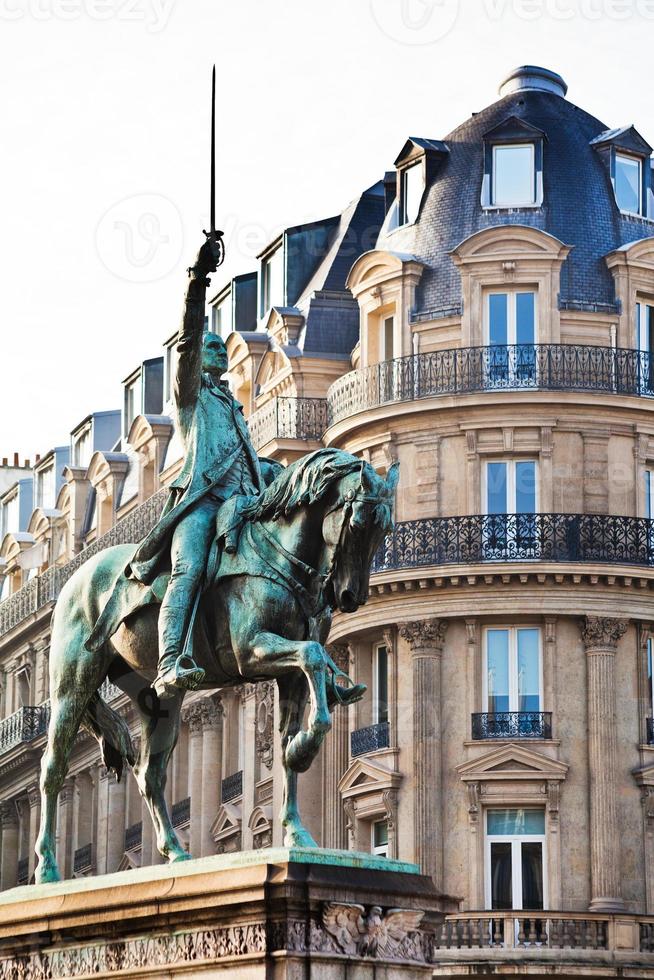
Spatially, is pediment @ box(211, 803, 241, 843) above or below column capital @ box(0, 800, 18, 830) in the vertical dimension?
below

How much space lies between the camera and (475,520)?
4425 cm

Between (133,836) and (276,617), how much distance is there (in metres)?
41.8

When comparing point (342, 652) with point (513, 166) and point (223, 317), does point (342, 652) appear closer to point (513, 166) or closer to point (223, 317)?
point (513, 166)

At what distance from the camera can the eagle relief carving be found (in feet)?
49.7

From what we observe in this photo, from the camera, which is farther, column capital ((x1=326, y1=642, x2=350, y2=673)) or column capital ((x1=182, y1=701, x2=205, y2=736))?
column capital ((x1=182, y1=701, x2=205, y2=736))

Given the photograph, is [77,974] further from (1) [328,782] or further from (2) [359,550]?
(1) [328,782]

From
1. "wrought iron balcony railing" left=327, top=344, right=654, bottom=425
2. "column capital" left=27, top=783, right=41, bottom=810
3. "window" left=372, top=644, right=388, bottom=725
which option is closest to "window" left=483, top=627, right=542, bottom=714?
"window" left=372, top=644, right=388, bottom=725

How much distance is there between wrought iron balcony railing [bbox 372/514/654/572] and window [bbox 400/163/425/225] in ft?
20.8

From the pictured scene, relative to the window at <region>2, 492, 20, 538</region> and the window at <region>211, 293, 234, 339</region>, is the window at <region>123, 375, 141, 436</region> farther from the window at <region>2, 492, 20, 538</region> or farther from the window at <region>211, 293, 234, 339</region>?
the window at <region>2, 492, 20, 538</region>

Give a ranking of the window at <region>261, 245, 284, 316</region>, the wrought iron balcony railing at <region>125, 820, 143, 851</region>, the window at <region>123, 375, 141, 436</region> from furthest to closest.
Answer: the window at <region>123, 375, 141, 436</region>
the wrought iron balcony railing at <region>125, 820, 143, 851</region>
the window at <region>261, 245, 284, 316</region>

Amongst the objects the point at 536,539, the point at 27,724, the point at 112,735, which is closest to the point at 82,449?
the point at 27,724

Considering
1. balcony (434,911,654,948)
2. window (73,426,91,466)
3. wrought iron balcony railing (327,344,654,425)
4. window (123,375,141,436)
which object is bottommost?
balcony (434,911,654,948)

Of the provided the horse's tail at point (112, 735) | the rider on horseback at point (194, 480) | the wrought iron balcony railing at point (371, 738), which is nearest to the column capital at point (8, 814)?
the wrought iron balcony railing at point (371, 738)

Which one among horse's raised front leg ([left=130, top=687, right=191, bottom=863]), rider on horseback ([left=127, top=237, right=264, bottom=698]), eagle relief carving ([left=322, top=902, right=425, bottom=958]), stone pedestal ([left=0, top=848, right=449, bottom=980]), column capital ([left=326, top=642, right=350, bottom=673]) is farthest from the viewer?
column capital ([left=326, top=642, right=350, bottom=673])
